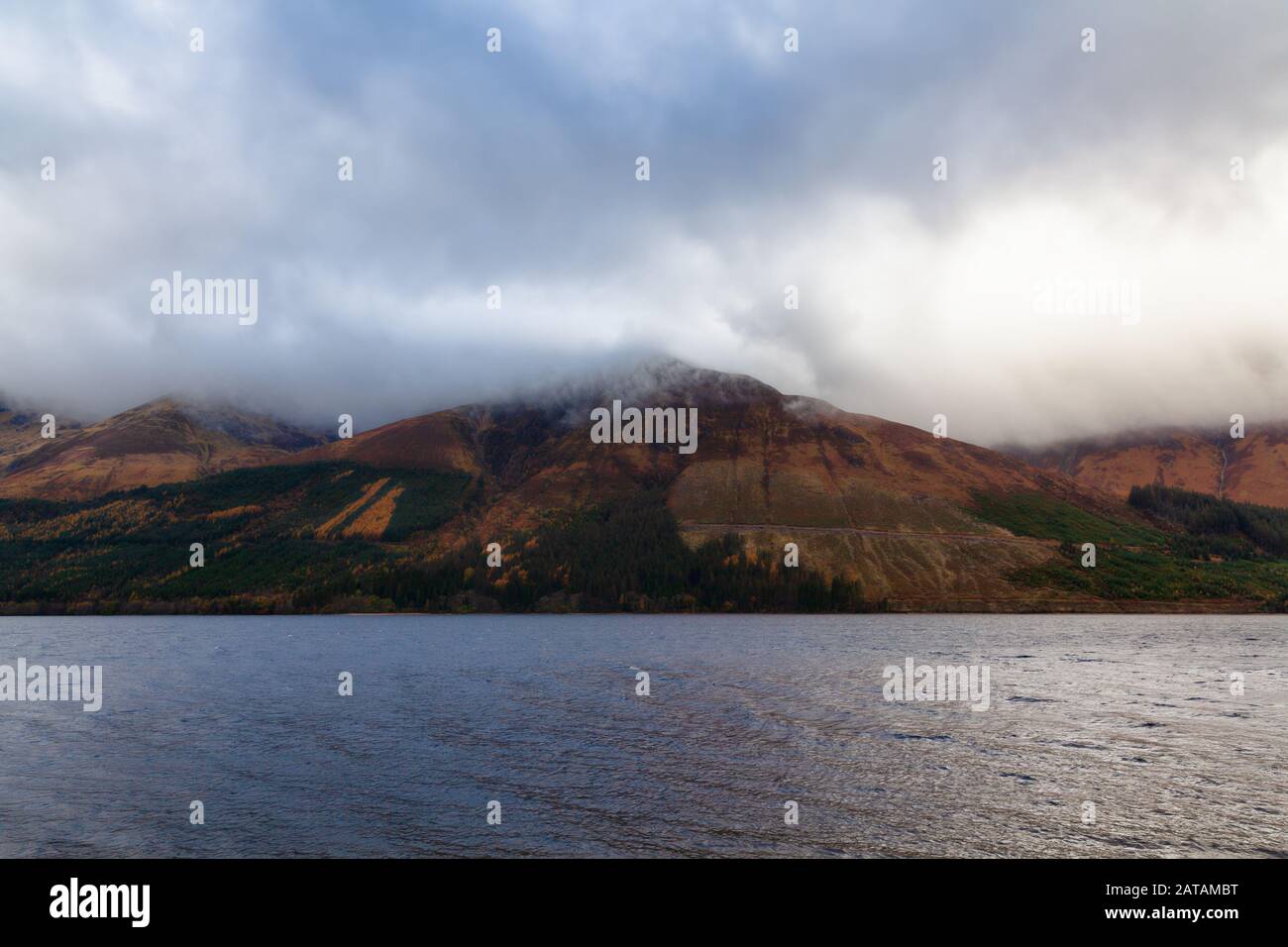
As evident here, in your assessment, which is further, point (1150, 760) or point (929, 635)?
point (929, 635)

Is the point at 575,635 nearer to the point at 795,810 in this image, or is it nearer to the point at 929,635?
the point at 929,635

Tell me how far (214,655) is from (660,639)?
81.6m

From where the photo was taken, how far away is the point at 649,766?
47531mm

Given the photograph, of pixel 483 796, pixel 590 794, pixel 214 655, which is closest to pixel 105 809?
pixel 483 796

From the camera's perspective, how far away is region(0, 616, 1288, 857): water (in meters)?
34.6

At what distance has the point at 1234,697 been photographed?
76.6 metres

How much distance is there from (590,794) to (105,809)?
2365cm

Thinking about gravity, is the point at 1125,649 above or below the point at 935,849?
below

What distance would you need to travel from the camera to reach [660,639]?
16625cm

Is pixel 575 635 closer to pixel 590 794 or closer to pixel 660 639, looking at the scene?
pixel 660 639

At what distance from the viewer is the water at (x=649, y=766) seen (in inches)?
1362
